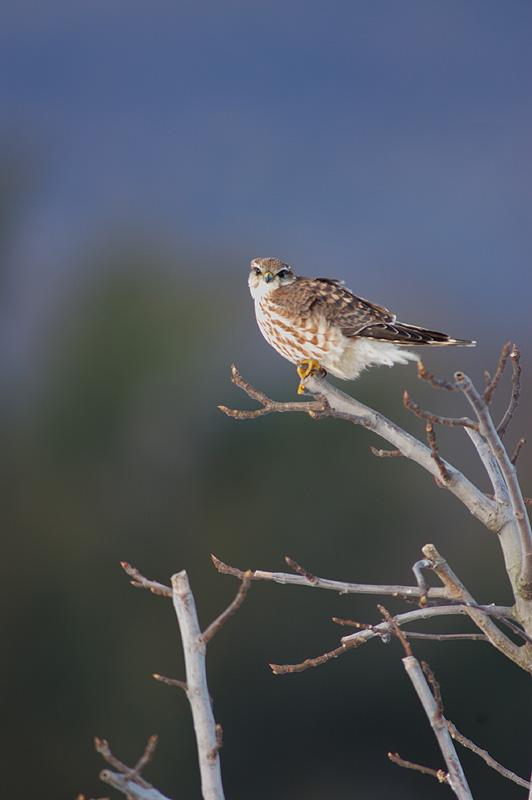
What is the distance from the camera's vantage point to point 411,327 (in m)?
2.98

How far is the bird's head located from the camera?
3.61 m

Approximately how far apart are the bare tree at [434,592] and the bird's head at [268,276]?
122 cm

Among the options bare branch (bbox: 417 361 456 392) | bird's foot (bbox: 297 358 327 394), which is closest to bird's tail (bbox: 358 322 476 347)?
bird's foot (bbox: 297 358 327 394)

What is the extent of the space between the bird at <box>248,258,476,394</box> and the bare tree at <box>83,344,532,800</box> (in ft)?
2.05

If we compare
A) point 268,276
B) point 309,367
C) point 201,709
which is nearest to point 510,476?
point 201,709

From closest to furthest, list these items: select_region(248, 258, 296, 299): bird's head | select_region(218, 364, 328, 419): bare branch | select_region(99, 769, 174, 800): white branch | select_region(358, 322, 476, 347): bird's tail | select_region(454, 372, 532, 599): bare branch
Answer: select_region(99, 769, 174, 800): white branch, select_region(454, 372, 532, 599): bare branch, select_region(218, 364, 328, 419): bare branch, select_region(358, 322, 476, 347): bird's tail, select_region(248, 258, 296, 299): bird's head

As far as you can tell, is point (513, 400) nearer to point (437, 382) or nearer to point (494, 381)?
point (494, 381)

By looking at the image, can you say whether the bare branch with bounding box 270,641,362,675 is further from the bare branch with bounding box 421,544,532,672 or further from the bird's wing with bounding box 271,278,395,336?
the bird's wing with bounding box 271,278,395,336

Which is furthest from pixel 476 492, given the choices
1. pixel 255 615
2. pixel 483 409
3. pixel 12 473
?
pixel 12 473

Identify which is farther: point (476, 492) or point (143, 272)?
point (143, 272)

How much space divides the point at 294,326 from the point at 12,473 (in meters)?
15.1

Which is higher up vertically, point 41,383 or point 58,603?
point 41,383

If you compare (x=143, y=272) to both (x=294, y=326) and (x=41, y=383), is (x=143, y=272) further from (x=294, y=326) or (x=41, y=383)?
(x=294, y=326)

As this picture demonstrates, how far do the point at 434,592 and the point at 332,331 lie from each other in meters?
1.32
